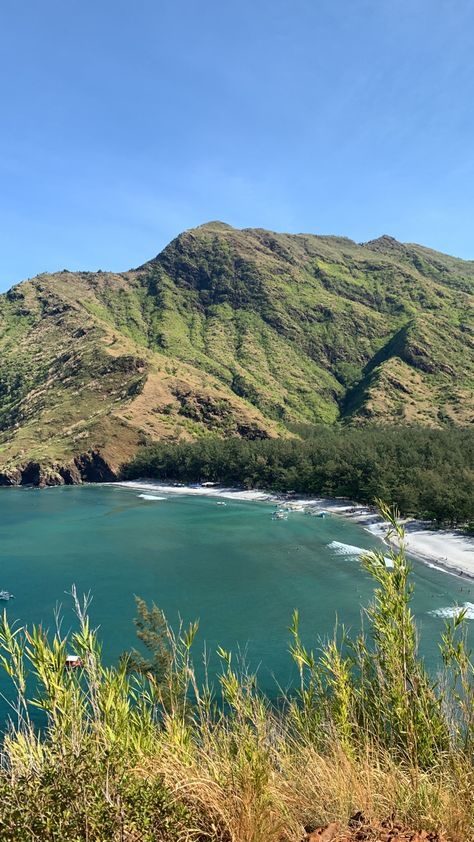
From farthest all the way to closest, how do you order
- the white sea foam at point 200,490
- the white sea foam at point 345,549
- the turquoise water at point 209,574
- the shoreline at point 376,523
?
1. the white sea foam at point 200,490
2. the white sea foam at point 345,549
3. the shoreline at point 376,523
4. the turquoise water at point 209,574

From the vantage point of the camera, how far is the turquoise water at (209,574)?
41.5 m

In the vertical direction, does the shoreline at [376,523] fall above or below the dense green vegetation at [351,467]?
below

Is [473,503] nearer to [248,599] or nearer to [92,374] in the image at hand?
[248,599]

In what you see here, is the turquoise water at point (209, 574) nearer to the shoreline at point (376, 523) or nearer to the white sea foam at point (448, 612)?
the white sea foam at point (448, 612)

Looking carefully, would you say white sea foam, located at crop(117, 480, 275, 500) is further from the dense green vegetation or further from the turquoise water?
the turquoise water

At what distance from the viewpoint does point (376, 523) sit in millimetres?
83062

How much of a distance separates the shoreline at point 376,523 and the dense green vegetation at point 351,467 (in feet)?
9.46

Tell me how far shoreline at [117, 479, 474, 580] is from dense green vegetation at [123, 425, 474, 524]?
9.46 ft

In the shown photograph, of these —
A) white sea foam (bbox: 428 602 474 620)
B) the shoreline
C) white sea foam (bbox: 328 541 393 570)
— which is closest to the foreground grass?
the shoreline

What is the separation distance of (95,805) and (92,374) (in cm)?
18501

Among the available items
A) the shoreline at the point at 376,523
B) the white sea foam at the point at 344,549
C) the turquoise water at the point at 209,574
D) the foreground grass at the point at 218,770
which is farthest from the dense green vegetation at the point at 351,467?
the foreground grass at the point at 218,770

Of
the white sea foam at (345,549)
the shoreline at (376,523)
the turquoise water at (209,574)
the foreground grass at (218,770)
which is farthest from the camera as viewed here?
the white sea foam at (345,549)

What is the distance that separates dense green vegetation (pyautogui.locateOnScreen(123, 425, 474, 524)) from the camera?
78.2 m

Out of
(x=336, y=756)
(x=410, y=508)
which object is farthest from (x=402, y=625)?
(x=410, y=508)
